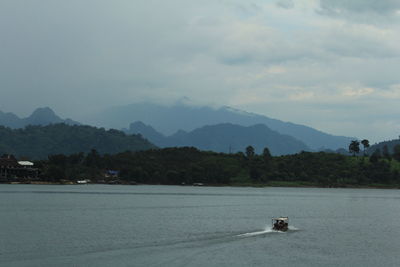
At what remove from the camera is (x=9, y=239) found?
8319 centimetres

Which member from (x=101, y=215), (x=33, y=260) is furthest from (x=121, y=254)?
(x=101, y=215)

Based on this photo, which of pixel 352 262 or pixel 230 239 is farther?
pixel 230 239

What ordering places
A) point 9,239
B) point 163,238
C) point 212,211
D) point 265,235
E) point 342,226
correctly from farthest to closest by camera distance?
point 212,211
point 342,226
point 265,235
point 163,238
point 9,239

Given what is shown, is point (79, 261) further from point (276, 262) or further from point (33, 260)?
point (276, 262)

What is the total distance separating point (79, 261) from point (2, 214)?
62620mm

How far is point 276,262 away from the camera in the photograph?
238ft

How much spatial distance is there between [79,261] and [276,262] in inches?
1044

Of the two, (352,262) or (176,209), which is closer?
(352,262)

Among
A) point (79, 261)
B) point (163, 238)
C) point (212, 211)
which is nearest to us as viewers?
point (79, 261)

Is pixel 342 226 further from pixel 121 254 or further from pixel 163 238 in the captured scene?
pixel 121 254

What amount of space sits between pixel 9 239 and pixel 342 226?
73826 mm

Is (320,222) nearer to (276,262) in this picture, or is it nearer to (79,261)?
(276,262)

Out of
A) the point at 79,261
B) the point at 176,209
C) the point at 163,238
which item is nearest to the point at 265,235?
the point at 163,238

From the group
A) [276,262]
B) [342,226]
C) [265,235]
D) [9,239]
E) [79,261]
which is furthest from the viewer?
[342,226]
